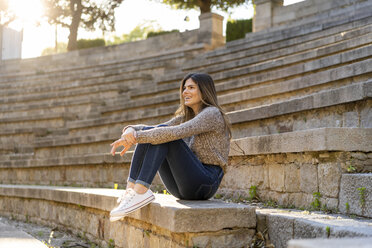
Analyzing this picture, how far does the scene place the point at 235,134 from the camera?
18.0 feet

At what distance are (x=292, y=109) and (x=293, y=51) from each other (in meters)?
3.63

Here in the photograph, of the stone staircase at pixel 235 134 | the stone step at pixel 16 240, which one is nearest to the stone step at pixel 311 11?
the stone staircase at pixel 235 134

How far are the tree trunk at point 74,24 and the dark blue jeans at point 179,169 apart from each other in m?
16.1

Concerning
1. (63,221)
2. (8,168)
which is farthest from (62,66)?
(63,221)

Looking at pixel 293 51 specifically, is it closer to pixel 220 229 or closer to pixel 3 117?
pixel 220 229

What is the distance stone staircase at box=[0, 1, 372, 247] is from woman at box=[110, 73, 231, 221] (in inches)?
7.2

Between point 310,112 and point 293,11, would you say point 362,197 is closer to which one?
point 310,112

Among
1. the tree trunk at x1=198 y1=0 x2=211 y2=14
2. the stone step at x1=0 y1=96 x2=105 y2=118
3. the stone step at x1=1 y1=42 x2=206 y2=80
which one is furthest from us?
the tree trunk at x1=198 y1=0 x2=211 y2=14

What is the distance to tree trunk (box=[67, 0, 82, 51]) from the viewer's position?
18438 mm

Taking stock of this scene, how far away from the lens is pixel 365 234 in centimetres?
214

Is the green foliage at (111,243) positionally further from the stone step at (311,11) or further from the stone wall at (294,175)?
the stone step at (311,11)

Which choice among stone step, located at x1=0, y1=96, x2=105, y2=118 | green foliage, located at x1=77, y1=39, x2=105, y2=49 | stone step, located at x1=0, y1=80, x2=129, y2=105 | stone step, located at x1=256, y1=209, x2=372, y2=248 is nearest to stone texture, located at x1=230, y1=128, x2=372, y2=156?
stone step, located at x1=256, y1=209, x2=372, y2=248

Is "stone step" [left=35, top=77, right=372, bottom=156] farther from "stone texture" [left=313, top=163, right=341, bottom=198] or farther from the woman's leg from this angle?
the woman's leg

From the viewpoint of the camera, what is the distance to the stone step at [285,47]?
742 cm
